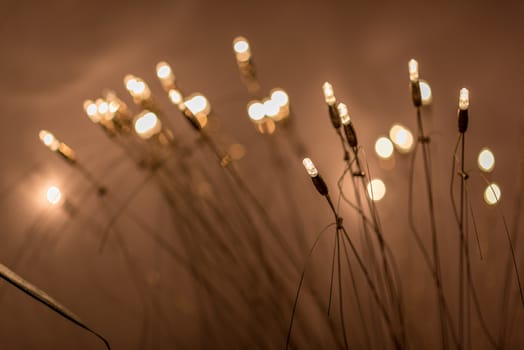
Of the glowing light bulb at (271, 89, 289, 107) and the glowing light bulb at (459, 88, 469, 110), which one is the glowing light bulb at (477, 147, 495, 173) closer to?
the glowing light bulb at (459, 88, 469, 110)

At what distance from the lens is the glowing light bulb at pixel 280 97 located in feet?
4.79

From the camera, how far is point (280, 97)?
1469 mm

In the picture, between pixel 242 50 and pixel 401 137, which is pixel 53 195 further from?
pixel 401 137

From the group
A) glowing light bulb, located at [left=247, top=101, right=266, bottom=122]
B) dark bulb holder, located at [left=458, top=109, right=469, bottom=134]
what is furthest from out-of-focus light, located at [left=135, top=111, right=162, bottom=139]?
dark bulb holder, located at [left=458, top=109, right=469, bottom=134]

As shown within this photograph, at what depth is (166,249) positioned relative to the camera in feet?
4.89

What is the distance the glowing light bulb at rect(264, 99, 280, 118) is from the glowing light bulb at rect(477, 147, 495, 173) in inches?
24.7

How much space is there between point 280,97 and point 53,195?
0.84 meters

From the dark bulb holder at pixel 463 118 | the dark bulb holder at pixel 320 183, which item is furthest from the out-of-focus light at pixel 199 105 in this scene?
the dark bulb holder at pixel 463 118

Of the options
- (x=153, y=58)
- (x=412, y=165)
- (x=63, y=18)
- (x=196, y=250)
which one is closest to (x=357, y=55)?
(x=412, y=165)

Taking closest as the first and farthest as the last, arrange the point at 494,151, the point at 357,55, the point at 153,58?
the point at 494,151, the point at 357,55, the point at 153,58

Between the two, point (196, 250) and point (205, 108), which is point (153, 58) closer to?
point (205, 108)

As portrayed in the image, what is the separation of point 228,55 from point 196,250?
2.16 feet

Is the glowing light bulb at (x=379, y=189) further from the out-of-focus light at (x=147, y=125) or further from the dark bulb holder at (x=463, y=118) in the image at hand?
the out-of-focus light at (x=147, y=125)

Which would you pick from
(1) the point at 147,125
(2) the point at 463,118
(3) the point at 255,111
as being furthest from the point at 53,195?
(2) the point at 463,118
